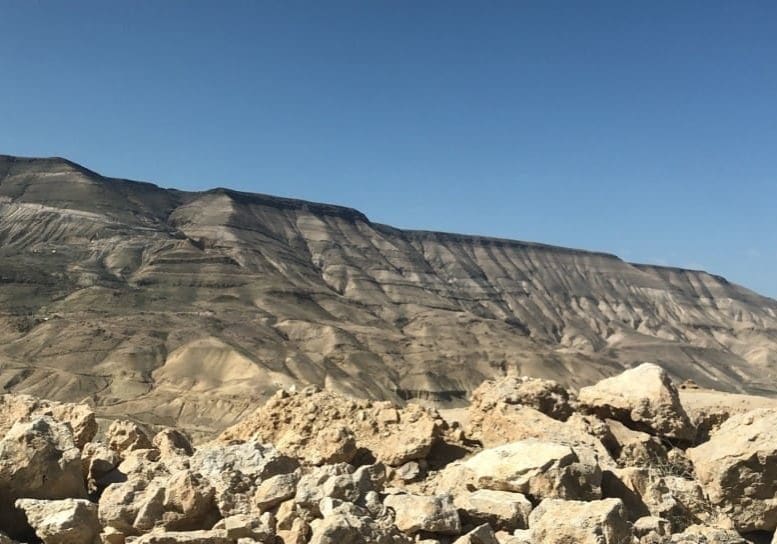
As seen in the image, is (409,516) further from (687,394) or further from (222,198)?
(222,198)

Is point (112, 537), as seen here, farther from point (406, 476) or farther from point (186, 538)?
point (406, 476)

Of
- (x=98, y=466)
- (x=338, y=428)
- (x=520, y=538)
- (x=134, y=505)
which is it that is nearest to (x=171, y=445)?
(x=98, y=466)

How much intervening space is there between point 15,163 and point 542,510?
17795cm

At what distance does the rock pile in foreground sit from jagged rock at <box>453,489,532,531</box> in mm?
15

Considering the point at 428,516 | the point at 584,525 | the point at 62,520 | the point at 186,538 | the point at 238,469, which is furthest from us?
the point at 238,469

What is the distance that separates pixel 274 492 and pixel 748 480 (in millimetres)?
6495

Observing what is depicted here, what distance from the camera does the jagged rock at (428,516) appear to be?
6797mm

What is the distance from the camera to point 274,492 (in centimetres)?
693

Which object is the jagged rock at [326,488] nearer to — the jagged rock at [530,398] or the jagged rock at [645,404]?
the jagged rock at [530,398]

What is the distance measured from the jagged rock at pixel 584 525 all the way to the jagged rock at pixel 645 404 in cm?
575

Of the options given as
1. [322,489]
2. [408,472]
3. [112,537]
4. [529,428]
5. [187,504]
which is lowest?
[112,537]

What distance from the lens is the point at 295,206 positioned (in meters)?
187

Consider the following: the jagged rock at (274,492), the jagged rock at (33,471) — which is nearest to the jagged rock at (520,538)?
the jagged rock at (274,492)

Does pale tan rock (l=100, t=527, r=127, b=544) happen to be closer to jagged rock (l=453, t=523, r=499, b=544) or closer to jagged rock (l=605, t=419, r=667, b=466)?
jagged rock (l=453, t=523, r=499, b=544)
